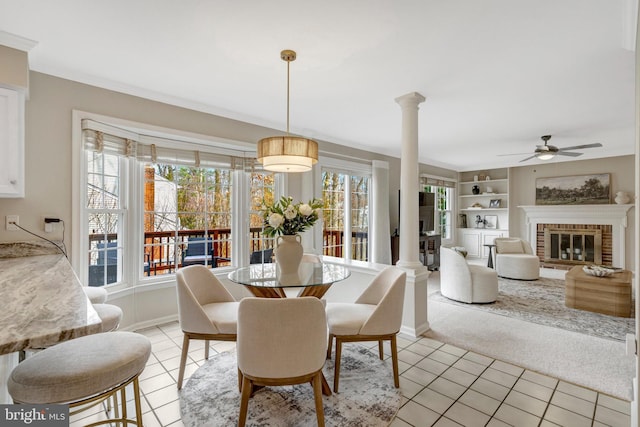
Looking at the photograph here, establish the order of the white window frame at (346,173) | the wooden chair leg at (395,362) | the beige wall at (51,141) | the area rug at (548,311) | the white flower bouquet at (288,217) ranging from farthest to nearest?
the white window frame at (346,173), the area rug at (548,311), the beige wall at (51,141), the white flower bouquet at (288,217), the wooden chair leg at (395,362)

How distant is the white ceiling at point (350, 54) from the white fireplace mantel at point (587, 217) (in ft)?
10.3

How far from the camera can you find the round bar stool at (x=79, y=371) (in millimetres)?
1104

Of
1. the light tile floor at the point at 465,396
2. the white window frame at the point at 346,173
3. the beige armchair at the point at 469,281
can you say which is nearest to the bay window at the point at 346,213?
the white window frame at the point at 346,173

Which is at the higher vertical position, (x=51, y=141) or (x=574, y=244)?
(x=51, y=141)

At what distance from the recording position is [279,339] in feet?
5.21

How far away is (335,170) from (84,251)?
3.57m

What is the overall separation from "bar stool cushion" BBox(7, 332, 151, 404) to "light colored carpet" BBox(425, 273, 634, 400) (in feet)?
8.98

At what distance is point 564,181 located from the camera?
683 centimetres

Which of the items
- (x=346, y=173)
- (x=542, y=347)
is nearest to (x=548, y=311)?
(x=542, y=347)

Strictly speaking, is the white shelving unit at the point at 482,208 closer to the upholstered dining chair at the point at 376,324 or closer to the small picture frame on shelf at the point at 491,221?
the small picture frame on shelf at the point at 491,221

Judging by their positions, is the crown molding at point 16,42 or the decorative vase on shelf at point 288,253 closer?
the crown molding at point 16,42

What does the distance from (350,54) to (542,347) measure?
3.12 meters

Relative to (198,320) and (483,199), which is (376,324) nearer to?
(198,320)

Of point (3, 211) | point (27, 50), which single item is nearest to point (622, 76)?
point (27, 50)
